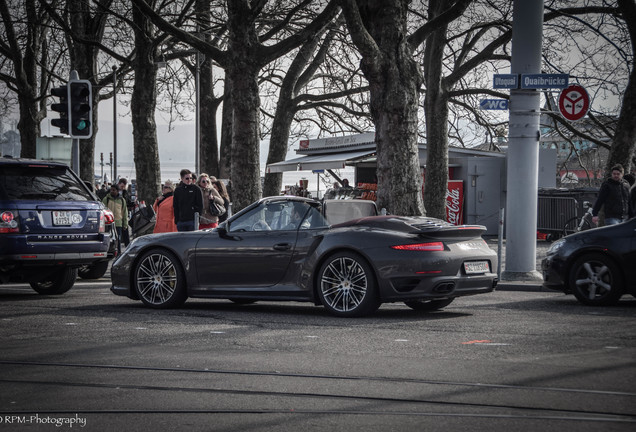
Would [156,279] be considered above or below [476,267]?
below

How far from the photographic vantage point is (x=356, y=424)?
5066 mm

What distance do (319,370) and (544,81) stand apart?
28.6ft

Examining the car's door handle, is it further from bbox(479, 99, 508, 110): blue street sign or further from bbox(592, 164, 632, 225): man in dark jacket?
bbox(592, 164, 632, 225): man in dark jacket

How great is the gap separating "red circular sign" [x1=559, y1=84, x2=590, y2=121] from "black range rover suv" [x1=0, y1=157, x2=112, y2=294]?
7.68 metres

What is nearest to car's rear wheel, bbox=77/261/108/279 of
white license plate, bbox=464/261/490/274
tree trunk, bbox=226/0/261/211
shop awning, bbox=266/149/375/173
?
tree trunk, bbox=226/0/261/211

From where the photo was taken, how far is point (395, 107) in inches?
629

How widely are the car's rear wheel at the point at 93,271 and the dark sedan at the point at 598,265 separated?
7434mm

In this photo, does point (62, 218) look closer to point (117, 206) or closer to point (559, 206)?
point (117, 206)

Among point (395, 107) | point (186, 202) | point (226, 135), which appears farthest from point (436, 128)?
point (186, 202)

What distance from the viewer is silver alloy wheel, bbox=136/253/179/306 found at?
36.7 feet

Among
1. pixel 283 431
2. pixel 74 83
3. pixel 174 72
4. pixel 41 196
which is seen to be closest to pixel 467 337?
pixel 283 431

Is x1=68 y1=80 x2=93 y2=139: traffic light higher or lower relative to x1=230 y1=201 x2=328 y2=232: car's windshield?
higher

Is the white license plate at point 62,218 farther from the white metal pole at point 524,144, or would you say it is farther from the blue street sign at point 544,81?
the blue street sign at point 544,81

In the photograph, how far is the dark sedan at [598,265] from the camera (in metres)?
10.9
